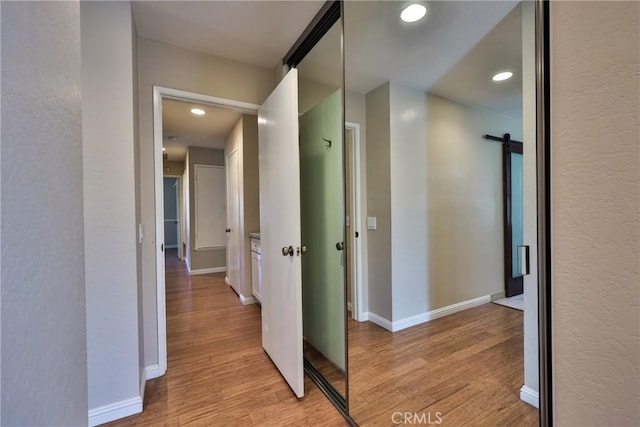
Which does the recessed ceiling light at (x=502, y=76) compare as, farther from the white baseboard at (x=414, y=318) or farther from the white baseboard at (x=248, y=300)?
the white baseboard at (x=248, y=300)

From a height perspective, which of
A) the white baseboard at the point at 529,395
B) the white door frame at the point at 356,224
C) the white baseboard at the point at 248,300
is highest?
the white door frame at the point at 356,224

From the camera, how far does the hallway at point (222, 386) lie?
1482mm

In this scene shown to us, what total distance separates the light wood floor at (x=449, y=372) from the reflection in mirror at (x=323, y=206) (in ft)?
0.78

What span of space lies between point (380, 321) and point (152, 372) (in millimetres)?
1832

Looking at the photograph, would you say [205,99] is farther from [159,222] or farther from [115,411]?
[115,411]

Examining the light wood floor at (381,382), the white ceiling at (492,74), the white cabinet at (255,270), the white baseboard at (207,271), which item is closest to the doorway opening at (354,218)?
the light wood floor at (381,382)

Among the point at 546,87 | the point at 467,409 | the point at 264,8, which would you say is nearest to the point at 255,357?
the point at 467,409

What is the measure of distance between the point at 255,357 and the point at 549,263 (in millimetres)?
2175

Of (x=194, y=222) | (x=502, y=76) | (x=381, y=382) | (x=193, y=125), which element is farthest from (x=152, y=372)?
(x=194, y=222)

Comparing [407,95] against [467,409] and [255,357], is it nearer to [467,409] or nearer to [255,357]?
[467,409]

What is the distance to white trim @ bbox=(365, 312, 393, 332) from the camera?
2.18 metres

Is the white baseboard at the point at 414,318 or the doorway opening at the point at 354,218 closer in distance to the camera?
the white baseboard at the point at 414,318
